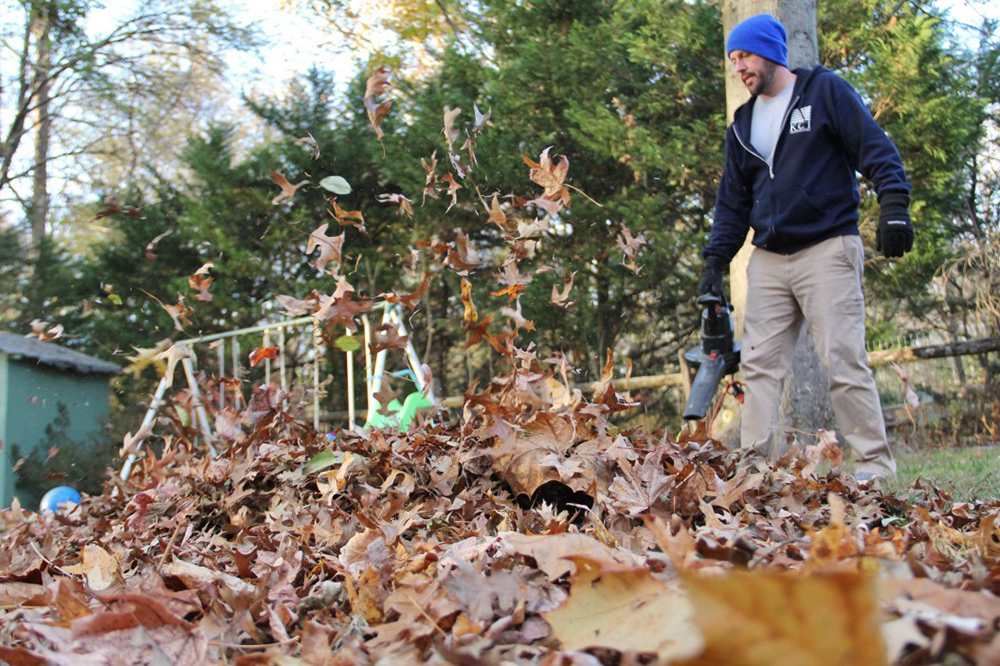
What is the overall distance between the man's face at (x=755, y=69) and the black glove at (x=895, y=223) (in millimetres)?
750

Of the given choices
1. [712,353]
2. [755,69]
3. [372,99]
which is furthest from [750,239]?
[372,99]

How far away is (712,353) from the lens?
4.21m

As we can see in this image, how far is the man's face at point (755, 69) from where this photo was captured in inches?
141

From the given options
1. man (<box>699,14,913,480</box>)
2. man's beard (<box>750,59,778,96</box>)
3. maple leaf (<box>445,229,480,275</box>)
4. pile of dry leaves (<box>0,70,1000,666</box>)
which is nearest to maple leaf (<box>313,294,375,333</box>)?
pile of dry leaves (<box>0,70,1000,666</box>)

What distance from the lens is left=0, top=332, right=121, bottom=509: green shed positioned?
27.0 feet

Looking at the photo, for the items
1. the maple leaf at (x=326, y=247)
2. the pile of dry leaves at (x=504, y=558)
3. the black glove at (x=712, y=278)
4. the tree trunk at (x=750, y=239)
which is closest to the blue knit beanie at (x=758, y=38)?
the black glove at (x=712, y=278)

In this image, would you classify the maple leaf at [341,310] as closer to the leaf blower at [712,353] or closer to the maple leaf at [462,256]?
the maple leaf at [462,256]

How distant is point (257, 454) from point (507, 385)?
2.97ft

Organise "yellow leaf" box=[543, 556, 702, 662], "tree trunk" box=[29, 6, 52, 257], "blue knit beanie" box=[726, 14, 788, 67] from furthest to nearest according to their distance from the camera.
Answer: "tree trunk" box=[29, 6, 52, 257], "blue knit beanie" box=[726, 14, 788, 67], "yellow leaf" box=[543, 556, 702, 662]

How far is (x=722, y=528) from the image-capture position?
1738 millimetres

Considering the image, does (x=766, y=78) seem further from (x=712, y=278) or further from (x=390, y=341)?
(x=390, y=341)

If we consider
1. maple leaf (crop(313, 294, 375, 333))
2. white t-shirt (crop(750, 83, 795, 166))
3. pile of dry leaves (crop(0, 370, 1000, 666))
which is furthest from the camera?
white t-shirt (crop(750, 83, 795, 166))

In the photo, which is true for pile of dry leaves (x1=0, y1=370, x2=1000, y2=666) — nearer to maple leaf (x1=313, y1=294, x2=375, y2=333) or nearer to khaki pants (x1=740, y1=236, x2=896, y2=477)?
maple leaf (x1=313, y1=294, x2=375, y2=333)

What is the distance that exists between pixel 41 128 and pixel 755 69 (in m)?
17.3
